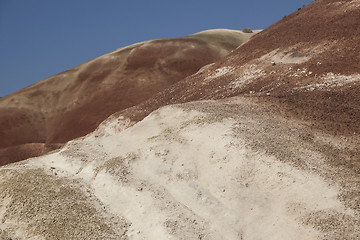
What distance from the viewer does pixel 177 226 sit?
40.1 feet

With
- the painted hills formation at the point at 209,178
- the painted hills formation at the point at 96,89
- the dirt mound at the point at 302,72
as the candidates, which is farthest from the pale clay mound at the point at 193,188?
the painted hills formation at the point at 96,89

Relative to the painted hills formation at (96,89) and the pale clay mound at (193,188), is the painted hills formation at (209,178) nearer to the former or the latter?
the pale clay mound at (193,188)

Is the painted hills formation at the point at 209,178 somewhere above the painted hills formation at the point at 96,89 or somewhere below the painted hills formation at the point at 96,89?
below

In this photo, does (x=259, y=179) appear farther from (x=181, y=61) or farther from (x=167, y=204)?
(x=181, y=61)

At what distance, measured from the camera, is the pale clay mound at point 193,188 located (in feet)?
40.5

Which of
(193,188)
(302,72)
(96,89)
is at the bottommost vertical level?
(193,188)

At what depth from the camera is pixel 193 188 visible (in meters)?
14.1

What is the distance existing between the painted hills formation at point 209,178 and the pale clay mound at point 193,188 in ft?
0.13

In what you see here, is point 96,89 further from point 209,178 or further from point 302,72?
point 209,178

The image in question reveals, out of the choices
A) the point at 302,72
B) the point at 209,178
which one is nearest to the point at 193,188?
the point at 209,178

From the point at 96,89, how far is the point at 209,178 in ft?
167

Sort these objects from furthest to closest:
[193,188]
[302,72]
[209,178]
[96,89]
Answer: [96,89], [302,72], [209,178], [193,188]

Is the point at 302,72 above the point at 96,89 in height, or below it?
below

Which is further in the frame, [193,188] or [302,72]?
[302,72]
